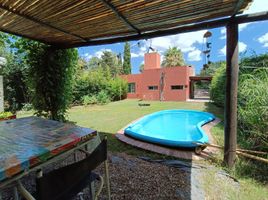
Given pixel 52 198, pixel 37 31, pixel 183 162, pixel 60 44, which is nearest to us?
pixel 52 198

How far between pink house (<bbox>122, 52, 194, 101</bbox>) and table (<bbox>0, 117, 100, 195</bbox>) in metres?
17.6

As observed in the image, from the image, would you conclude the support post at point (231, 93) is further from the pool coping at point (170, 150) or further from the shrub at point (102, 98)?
the shrub at point (102, 98)

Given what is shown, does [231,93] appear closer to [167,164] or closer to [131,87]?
[167,164]

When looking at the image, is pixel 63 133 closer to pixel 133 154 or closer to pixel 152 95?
pixel 133 154

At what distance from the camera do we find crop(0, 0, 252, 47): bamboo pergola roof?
2.62 m

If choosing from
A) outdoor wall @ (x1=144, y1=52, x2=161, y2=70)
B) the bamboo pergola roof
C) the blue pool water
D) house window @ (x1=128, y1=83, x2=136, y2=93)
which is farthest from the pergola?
outdoor wall @ (x1=144, y1=52, x2=161, y2=70)

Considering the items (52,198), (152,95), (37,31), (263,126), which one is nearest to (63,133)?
(52,198)

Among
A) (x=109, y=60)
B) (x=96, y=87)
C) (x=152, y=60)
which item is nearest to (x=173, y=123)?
(x=96, y=87)

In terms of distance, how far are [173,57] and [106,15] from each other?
29.0 m

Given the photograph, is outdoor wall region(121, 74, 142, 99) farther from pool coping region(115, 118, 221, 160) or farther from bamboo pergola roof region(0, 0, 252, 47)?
bamboo pergola roof region(0, 0, 252, 47)

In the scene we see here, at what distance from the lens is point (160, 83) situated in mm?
19703

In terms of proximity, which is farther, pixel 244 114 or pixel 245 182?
pixel 244 114

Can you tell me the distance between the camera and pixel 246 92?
3.75 meters

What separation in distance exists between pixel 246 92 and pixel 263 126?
31.4 inches
